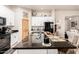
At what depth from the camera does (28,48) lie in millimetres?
1223

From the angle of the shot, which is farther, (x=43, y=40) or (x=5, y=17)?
(x=43, y=40)

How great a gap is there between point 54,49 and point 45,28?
0.31 m

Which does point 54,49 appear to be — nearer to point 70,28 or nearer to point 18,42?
point 70,28

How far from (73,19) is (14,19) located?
0.62 metres

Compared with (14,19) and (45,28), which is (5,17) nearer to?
(14,19)
